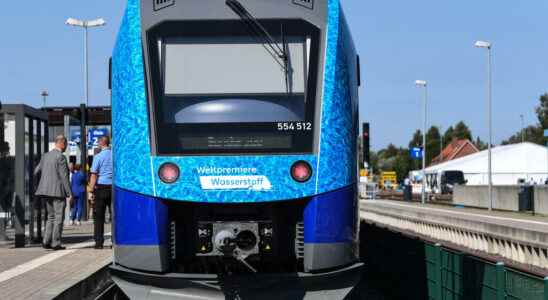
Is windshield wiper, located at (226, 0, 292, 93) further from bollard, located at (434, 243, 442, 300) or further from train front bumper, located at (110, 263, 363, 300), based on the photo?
bollard, located at (434, 243, 442, 300)

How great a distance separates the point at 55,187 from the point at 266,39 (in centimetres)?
720

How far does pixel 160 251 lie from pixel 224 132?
49.2 inches

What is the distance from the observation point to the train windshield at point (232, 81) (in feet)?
32.5

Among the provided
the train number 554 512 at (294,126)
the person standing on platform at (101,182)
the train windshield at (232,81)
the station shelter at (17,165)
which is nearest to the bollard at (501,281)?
the train number 554 512 at (294,126)

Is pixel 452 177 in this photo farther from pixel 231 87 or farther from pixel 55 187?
pixel 231 87

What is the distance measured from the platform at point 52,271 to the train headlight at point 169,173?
1871 mm

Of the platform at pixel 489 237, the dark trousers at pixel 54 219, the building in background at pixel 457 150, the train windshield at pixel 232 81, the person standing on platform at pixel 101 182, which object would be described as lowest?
the platform at pixel 489 237

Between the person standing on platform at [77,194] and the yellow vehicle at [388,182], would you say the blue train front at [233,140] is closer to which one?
the person standing on platform at [77,194]

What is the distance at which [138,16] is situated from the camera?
33.0 ft

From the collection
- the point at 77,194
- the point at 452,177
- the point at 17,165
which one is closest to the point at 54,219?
the point at 17,165

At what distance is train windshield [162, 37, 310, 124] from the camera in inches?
390

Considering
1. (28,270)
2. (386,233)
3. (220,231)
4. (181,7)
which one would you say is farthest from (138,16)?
(386,233)

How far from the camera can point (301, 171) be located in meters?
9.62

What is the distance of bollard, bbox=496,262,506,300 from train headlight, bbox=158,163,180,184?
295 cm
